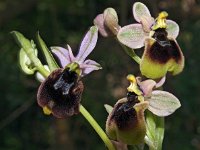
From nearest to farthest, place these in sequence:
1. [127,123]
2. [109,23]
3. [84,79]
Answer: [127,123] < [109,23] < [84,79]

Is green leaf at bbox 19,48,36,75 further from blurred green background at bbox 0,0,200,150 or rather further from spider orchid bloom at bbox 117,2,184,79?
blurred green background at bbox 0,0,200,150

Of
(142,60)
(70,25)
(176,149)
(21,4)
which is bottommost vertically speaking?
(176,149)

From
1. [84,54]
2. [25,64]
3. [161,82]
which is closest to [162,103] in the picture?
[161,82]

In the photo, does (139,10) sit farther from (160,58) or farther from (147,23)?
(160,58)

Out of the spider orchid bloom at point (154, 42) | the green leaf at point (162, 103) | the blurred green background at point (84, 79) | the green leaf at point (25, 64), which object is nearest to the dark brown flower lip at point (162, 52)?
the spider orchid bloom at point (154, 42)

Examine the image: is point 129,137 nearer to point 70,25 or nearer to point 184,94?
point 184,94

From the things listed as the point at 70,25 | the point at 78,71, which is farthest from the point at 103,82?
the point at 78,71

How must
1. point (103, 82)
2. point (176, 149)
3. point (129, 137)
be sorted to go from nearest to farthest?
point (129, 137)
point (176, 149)
point (103, 82)
